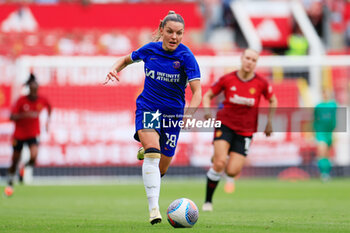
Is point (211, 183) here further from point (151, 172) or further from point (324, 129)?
point (324, 129)

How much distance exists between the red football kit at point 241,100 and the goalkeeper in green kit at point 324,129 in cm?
971

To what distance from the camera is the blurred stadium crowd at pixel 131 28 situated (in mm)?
27766

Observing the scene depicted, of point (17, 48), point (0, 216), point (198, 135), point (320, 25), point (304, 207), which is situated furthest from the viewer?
point (320, 25)

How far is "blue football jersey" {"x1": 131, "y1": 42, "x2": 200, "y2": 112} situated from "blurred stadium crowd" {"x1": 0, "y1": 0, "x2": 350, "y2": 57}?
18.0m

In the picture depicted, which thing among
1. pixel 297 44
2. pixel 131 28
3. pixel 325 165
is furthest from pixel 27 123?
pixel 297 44

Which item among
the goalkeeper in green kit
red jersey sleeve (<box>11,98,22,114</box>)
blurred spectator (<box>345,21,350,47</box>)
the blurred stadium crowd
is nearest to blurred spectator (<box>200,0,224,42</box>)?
the blurred stadium crowd

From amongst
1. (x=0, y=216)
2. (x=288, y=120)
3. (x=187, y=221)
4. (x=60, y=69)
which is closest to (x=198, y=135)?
(x=288, y=120)

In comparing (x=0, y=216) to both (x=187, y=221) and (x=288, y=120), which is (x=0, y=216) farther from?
(x=288, y=120)

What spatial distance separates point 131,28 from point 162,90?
880 inches

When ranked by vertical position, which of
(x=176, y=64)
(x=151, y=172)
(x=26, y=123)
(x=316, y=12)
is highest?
(x=316, y=12)

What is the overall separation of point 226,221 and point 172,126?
1.35 m

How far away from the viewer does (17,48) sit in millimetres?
26859

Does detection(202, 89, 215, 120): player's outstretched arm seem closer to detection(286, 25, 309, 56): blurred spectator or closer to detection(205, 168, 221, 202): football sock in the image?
detection(205, 168, 221, 202): football sock

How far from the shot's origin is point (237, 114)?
39.3 feet
